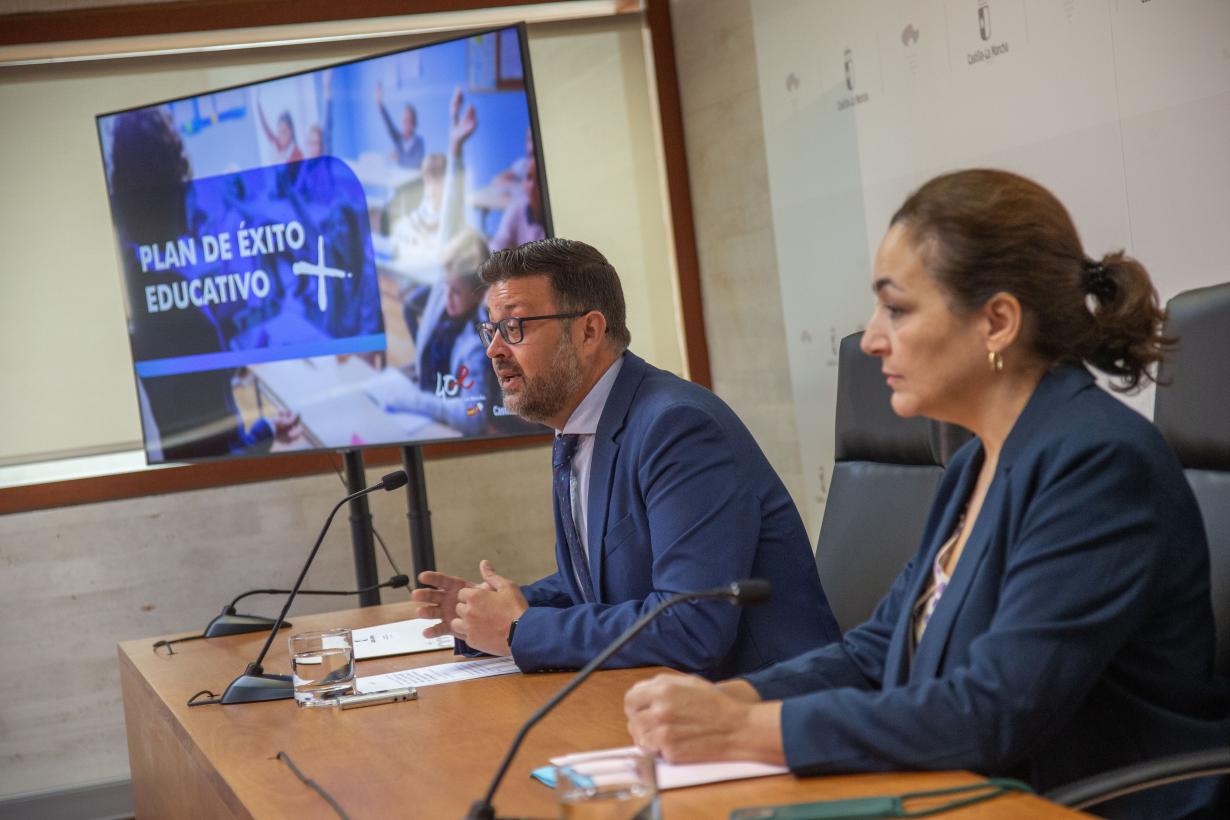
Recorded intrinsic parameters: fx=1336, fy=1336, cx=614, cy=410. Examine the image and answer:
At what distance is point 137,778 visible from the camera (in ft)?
9.11

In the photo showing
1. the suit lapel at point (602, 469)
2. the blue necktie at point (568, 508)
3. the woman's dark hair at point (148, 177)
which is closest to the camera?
the suit lapel at point (602, 469)

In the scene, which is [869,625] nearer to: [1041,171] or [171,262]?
[1041,171]

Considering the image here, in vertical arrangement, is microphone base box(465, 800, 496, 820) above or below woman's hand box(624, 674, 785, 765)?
above

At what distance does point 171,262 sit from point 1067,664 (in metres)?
3.04

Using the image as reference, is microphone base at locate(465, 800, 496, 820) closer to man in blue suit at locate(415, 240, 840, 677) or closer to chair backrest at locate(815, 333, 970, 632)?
man in blue suit at locate(415, 240, 840, 677)

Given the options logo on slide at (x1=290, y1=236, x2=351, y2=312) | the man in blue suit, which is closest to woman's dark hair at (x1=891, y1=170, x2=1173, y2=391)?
the man in blue suit

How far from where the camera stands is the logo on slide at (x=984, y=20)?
306cm

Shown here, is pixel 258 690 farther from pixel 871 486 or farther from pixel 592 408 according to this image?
pixel 871 486

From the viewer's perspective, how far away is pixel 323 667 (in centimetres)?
198

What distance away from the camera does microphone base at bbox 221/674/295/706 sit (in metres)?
2.07

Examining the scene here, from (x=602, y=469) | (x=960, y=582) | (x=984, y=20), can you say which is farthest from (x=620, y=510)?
(x=984, y=20)

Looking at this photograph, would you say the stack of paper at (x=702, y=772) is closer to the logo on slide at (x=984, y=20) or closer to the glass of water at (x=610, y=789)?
the glass of water at (x=610, y=789)

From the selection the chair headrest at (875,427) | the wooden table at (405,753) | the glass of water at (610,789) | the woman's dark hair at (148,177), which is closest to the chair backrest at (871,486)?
the chair headrest at (875,427)

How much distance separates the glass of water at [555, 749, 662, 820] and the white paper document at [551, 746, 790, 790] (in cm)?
18
